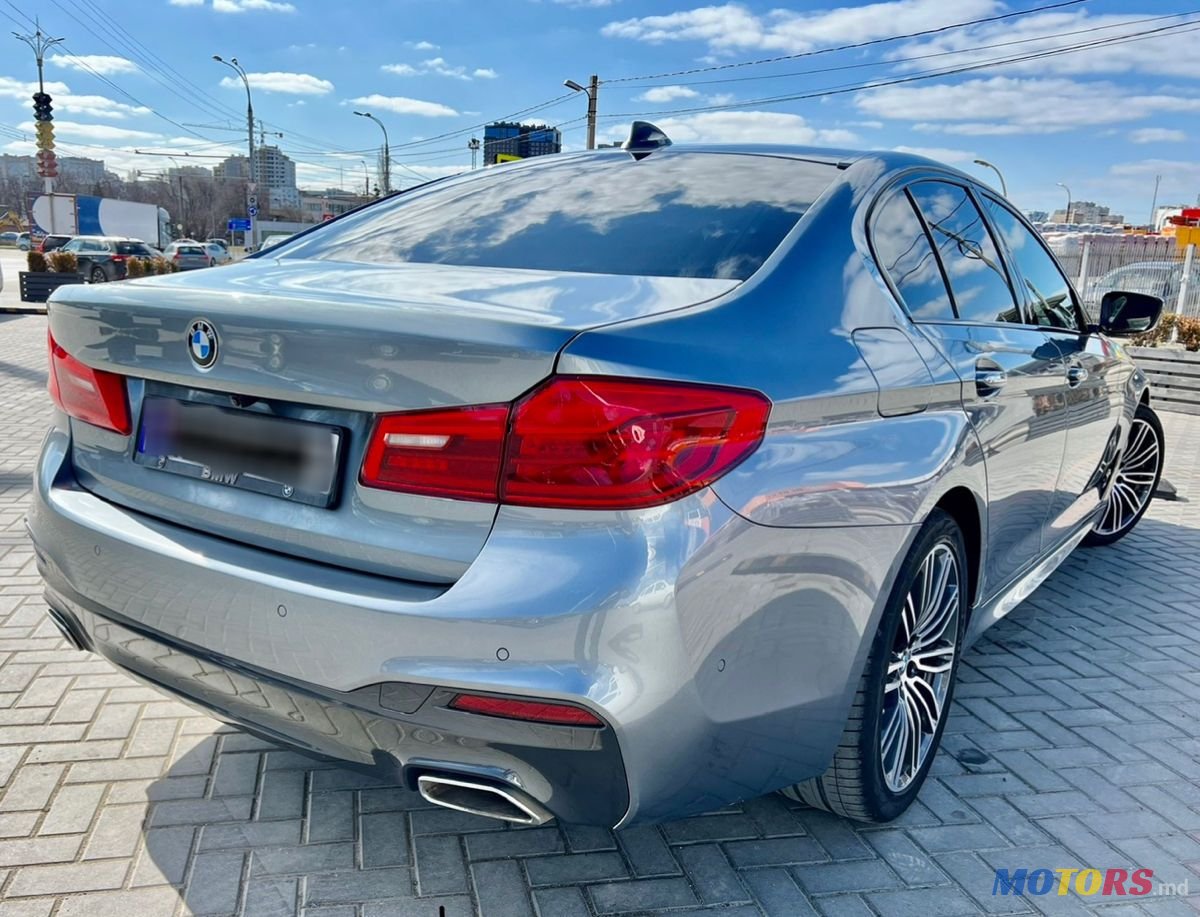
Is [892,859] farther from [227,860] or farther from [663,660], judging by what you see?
[227,860]

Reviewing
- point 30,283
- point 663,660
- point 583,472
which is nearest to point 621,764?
point 663,660

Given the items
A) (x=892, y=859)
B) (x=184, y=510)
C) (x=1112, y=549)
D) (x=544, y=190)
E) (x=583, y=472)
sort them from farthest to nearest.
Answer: (x=1112, y=549) → (x=544, y=190) → (x=892, y=859) → (x=184, y=510) → (x=583, y=472)

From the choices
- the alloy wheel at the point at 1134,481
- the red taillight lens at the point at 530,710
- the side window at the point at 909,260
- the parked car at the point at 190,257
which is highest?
the side window at the point at 909,260

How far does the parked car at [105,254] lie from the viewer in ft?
100

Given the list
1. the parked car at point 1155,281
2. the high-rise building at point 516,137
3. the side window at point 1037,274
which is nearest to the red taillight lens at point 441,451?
the side window at point 1037,274

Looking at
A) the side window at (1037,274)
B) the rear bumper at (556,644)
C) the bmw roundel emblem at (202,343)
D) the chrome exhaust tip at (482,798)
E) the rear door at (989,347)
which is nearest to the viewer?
the rear bumper at (556,644)

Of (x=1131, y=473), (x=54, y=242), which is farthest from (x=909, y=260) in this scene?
(x=54, y=242)

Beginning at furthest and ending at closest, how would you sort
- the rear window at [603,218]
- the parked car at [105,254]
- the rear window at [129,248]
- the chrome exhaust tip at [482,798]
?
the rear window at [129,248] < the parked car at [105,254] < the rear window at [603,218] < the chrome exhaust tip at [482,798]

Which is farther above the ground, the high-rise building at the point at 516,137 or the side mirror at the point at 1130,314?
the high-rise building at the point at 516,137

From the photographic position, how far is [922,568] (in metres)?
2.32

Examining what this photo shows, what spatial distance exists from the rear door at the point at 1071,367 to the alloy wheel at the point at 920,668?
3.46 feet

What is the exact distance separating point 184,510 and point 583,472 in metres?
0.88

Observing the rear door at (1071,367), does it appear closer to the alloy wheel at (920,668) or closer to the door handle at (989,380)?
the door handle at (989,380)

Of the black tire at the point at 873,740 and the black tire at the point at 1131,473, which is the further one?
the black tire at the point at 1131,473
